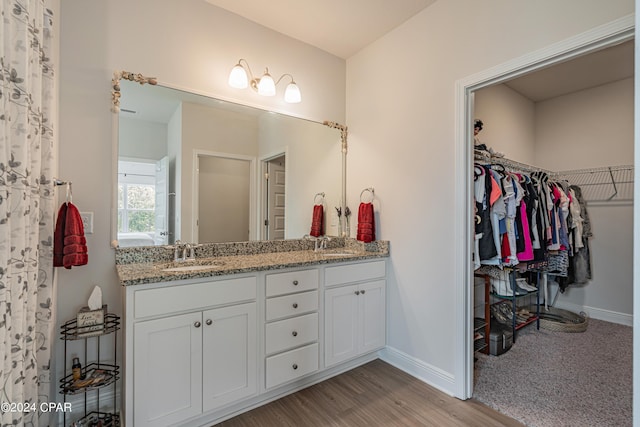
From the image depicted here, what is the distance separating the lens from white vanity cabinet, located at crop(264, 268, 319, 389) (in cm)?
189

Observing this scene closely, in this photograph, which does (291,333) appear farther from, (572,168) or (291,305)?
(572,168)

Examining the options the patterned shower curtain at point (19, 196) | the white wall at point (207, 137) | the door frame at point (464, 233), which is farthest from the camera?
the white wall at point (207, 137)

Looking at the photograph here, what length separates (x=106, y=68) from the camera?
1824 mm

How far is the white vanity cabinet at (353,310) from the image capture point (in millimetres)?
2178

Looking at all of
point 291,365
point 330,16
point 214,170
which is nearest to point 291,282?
point 291,365

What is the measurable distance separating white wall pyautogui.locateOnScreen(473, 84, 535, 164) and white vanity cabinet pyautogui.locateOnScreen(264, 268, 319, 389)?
2.42m

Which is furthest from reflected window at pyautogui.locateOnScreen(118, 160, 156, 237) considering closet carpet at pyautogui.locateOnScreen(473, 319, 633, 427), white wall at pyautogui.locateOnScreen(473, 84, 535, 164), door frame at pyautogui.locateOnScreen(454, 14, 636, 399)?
white wall at pyautogui.locateOnScreen(473, 84, 535, 164)

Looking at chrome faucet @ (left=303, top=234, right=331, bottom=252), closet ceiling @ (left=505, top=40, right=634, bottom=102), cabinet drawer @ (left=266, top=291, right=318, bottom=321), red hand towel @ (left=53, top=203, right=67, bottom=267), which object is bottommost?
cabinet drawer @ (left=266, top=291, right=318, bottom=321)

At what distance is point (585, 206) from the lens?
3531 mm

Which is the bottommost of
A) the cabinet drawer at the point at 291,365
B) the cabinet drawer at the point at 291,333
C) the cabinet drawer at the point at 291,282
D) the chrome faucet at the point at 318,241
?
the cabinet drawer at the point at 291,365

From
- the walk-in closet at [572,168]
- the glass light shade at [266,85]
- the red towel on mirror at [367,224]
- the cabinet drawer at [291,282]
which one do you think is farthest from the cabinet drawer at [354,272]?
the glass light shade at [266,85]

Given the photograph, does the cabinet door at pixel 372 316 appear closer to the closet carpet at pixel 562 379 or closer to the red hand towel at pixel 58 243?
the closet carpet at pixel 562 379

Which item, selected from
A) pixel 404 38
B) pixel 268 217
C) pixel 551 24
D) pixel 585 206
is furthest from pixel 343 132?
pixel 585 206

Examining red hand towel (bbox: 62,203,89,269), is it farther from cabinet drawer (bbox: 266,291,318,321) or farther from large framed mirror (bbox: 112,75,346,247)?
cabinet drawer (bbox: 266,291,318,321)
